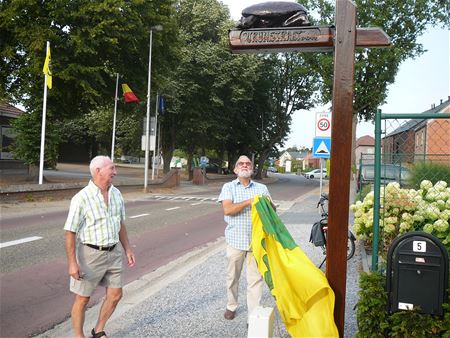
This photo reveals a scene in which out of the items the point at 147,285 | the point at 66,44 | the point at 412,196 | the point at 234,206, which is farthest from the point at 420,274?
the point at 66,44

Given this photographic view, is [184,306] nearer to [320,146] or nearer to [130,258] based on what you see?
[130,258]

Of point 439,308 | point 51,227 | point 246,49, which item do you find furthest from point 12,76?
point 439,308

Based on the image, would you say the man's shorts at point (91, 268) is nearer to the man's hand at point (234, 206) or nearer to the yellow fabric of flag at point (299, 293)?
the man's hand at point (234, 206)

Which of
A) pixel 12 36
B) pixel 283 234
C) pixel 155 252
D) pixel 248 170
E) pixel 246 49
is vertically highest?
pixel 12 36

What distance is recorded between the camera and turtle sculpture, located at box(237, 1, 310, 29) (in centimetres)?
341

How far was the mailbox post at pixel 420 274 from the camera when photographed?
9.97ft

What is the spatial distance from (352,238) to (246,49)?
5.24 m

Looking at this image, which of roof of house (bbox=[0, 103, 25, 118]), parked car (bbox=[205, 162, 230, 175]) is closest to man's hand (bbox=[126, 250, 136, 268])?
roof of house (bbox=[0, 103, 25, 118])

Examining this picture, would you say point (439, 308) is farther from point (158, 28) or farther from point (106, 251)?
point (158, 28)

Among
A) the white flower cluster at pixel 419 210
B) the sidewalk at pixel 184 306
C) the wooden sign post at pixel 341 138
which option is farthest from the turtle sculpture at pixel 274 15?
the white flower cluster at pixel 419 210

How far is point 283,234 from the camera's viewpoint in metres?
3.50

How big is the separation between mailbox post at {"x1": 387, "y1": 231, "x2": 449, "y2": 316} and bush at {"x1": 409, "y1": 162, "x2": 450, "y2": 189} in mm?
4464

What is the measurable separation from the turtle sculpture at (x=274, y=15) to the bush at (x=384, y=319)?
2.00 meters

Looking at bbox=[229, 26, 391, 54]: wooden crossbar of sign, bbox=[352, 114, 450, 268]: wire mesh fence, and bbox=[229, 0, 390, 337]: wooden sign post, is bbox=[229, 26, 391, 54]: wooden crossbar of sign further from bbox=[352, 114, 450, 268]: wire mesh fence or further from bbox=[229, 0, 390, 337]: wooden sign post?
bbox=[352, 114, 450, 268]: wire mesh fence
